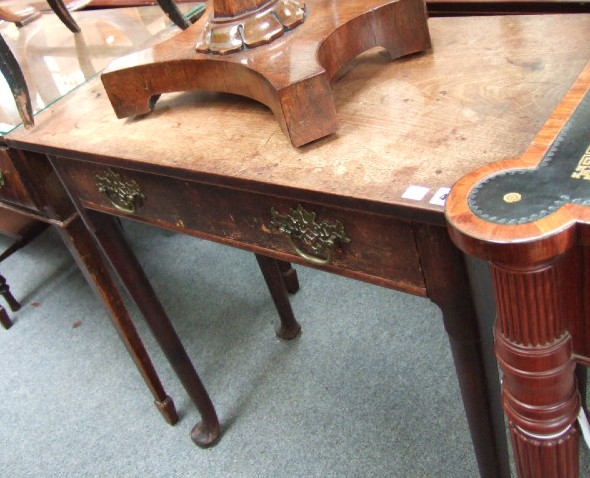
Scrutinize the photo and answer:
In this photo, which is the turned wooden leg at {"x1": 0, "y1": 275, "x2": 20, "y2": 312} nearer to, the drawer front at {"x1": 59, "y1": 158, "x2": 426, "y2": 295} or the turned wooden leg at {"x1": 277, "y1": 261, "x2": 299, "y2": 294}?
the turned wooden leg at {"x1": 277, "y1": 261, "x2": 299, "y2": 294}

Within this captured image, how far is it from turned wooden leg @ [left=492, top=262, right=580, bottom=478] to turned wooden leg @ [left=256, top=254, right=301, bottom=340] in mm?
876

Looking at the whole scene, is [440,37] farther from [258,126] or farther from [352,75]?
[258,126]

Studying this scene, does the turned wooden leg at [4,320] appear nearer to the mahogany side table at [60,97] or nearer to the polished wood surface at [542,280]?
the mahogany side table at [60,97]

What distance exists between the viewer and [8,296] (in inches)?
74.4

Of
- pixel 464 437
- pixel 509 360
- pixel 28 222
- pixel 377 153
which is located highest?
pixel 377 153

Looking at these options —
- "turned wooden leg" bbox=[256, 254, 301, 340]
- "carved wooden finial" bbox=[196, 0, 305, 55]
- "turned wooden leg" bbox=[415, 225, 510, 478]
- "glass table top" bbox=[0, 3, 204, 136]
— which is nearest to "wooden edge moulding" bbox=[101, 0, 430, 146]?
"carved wooden finial" bbox=[196, 0, 305, 55]

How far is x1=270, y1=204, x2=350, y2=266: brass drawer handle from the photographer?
67 centimetres

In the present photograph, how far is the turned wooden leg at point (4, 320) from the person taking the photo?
1845mm

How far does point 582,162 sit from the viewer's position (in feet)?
1.55

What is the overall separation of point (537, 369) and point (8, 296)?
5.66 ft

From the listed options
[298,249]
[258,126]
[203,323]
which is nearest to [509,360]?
[298,249]

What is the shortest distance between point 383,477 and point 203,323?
0.67 metres

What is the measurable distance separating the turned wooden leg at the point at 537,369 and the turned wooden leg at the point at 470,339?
0.33ft

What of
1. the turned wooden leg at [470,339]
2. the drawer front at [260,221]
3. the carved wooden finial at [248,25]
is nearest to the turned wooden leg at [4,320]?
the drawer front at [260,221]
